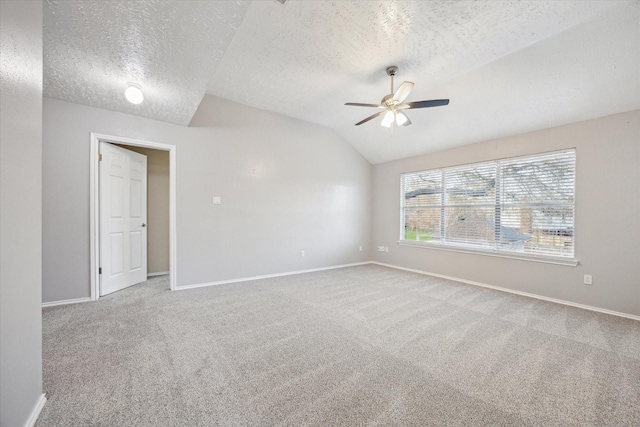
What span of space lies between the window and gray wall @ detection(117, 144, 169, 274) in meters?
4.86

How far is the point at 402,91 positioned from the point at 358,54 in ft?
2.17

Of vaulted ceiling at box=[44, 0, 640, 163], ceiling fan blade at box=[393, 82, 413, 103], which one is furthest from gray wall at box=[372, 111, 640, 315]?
ceiling fan blade at box=[393, 82, 413, 103]

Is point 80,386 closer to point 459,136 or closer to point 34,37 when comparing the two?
point 34,37

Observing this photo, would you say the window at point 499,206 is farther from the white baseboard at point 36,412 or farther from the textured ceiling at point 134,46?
the white baseboard at point 36,412

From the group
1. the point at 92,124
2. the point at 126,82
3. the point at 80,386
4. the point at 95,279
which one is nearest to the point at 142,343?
the point at 80,386

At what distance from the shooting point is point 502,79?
9.97 ft

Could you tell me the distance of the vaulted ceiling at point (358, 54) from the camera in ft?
6.39

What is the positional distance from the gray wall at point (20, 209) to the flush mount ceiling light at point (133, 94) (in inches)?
60.0

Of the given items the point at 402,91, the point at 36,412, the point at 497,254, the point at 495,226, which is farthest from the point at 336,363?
the point at 495,226

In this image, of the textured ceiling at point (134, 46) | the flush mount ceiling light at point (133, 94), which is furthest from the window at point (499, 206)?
the flush mount ceiling light at point (133, 94)

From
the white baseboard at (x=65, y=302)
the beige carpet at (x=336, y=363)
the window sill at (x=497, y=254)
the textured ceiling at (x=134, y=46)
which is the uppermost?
the textured ceiling at (x=134, y=46)

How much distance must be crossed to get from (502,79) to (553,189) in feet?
5.66

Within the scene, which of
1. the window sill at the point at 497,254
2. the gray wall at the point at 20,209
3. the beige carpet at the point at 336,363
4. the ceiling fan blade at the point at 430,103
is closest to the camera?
the gray wall at the point at 20,209

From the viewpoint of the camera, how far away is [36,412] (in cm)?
131
